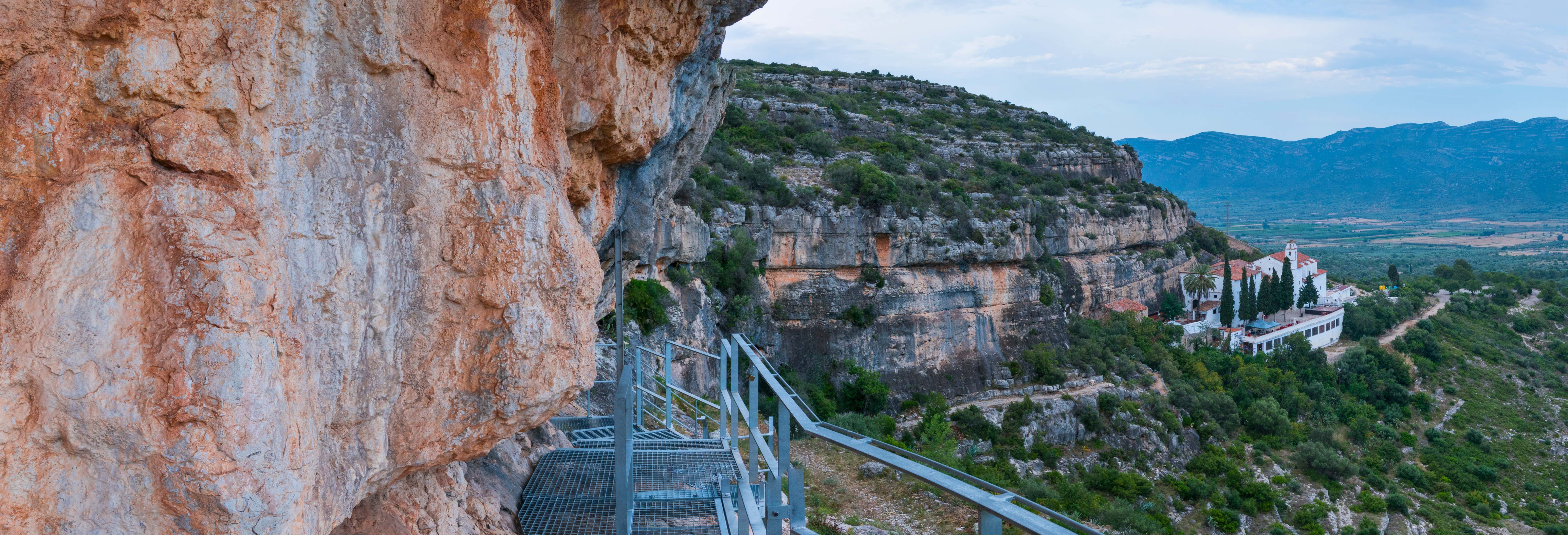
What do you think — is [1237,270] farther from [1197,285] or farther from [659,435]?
[659,435]

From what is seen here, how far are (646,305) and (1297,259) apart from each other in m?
51.8

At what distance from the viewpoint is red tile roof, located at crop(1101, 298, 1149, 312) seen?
41812 millimetres

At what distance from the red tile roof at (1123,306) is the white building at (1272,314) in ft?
19.9

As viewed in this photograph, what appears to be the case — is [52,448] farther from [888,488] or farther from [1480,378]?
[1480,378]

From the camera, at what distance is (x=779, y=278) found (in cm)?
2997

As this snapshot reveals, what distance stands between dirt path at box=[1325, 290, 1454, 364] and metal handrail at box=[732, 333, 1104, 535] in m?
46.9

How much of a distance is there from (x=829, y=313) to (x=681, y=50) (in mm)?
24817

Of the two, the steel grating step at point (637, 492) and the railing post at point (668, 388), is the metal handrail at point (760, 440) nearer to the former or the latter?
the steel grating step at point (637, 492)

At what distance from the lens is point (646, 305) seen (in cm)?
1939

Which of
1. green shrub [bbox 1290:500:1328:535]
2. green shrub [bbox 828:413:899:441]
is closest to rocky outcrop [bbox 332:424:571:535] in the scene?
green shrub [bbox 828:413:899:441]

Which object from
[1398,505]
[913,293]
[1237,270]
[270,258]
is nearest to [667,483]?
[270,258]

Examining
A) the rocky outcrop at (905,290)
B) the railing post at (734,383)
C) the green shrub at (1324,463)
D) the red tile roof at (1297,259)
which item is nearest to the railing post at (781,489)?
the railing post at (734,383)

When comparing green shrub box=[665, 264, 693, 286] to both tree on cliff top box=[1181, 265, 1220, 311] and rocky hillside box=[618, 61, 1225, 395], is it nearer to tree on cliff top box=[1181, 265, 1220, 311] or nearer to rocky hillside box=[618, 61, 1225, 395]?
rocky hillside box=[618, 61, 1225, 395]

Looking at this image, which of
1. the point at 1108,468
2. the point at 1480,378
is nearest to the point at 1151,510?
the point at 1108,468
